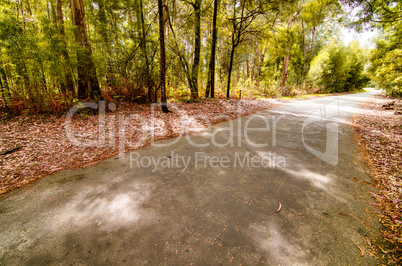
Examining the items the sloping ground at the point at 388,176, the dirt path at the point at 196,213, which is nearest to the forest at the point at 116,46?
the dirt path at the point at 196,213

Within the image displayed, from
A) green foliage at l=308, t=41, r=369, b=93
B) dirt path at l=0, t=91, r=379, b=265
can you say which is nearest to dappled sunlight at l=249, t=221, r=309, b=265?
dirt path at l=0, t=91, r=379, b=265

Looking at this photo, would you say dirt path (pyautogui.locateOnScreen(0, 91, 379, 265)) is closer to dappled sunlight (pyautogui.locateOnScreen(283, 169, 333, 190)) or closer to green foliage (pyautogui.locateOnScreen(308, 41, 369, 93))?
dappled sunlight (pyautogui.locateOnScreen(283, 169, 333, 190))

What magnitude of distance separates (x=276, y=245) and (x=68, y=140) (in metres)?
5.10

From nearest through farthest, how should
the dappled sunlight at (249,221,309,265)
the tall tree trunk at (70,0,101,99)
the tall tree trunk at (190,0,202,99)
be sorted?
1. the dappled sunlight at (249,221,309,265)
2. the tall tree trunk at (70,0,101,99)
3. the tall tree trunk at (190,0,202,99)

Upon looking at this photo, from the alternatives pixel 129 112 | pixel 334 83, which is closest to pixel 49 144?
pixel 129 112

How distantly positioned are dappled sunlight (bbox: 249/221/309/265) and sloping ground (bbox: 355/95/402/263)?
2.87 feet

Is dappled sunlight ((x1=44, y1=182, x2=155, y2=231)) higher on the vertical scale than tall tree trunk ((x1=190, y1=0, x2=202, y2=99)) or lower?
lower

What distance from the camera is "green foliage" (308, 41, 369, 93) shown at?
22.4 meters

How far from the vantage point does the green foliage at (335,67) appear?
73.6ft

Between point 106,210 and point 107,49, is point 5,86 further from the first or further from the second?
point 106,210

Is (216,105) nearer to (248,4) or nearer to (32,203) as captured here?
(248,4)

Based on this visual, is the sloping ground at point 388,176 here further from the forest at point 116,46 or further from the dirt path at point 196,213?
the forest at point 116,46

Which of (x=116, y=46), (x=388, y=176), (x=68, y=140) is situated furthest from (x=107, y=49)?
Answer: (x=388, y=176)

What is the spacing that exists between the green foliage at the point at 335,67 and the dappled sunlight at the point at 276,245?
2726 cm
